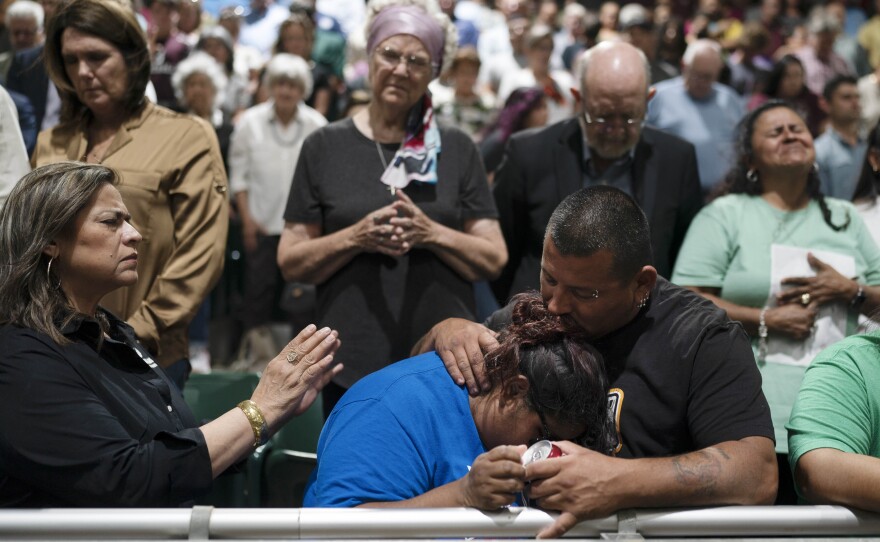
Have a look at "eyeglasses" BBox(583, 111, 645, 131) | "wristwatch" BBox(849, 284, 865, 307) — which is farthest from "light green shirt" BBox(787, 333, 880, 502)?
"eyeglasses" BBox(583, 111, 645, 131)

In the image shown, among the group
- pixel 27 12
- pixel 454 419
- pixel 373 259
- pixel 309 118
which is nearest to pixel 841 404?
pixel 454 419

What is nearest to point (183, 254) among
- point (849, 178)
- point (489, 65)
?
point (849, 178)

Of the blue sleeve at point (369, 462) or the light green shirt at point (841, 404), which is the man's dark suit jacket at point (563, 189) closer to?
the light green shirt at point (841, 404)

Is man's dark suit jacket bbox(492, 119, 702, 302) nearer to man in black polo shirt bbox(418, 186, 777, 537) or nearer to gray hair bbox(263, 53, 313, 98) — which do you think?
man in black polo shirt bbox(418, 186, 777, 537)

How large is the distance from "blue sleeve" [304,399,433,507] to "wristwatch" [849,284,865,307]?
187 cm

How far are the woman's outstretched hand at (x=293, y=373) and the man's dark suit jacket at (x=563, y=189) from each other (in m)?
1.41

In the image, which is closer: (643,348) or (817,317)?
(643,348)

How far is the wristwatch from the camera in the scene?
362 centimetres

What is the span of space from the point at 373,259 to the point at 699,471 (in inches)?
58.4

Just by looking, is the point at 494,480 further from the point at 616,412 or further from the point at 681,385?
the point at 681,385

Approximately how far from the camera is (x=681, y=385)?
2.60 m

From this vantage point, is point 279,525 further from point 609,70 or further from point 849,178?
point 849,178

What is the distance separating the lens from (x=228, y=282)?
666cm

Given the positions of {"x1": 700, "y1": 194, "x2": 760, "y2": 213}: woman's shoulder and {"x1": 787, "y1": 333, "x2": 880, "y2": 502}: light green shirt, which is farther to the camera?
{"x1": 700, "y1": 194, "x2": 760, "y2": 213}: woman's shoulder
